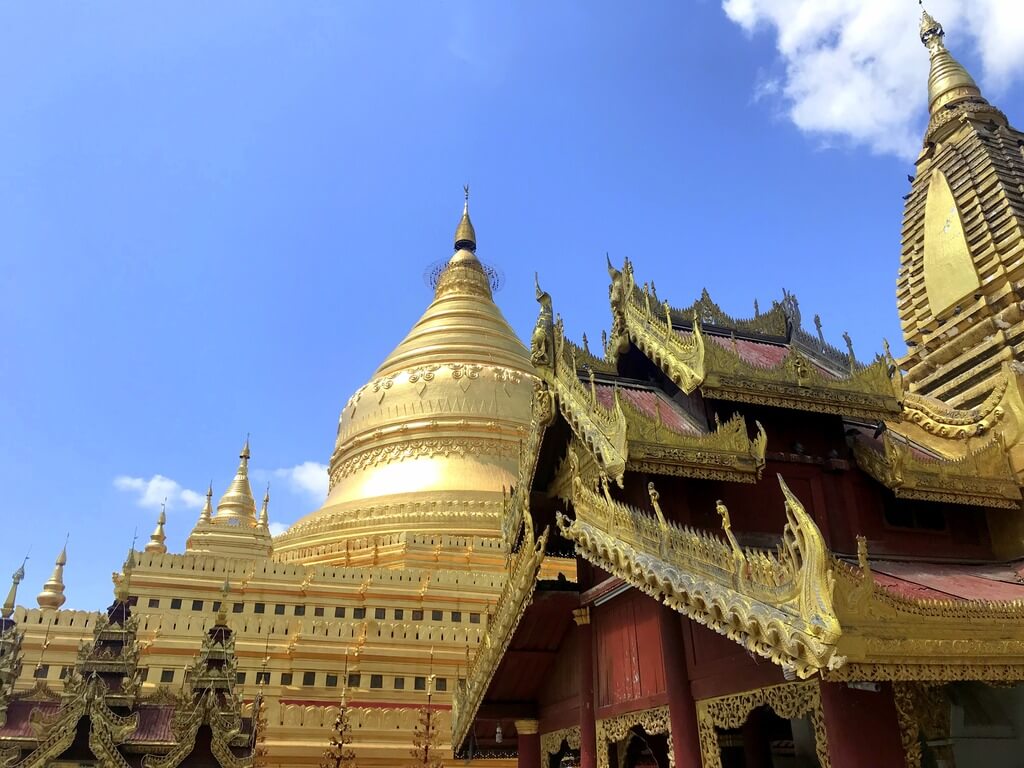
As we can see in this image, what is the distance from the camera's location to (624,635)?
28.8ft

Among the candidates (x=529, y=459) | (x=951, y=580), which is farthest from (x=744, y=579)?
(x=529, y=459)

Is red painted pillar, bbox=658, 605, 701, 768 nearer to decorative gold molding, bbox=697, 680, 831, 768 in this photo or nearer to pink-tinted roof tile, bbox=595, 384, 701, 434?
decorative gold molding, bbox=697, 680, 831, 768

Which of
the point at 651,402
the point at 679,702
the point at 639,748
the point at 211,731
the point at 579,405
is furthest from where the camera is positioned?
the point at 211,731

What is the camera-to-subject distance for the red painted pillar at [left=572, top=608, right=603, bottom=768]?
29.5 ft

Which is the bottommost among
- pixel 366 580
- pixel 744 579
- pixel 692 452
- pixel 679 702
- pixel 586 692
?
pixel 679 702

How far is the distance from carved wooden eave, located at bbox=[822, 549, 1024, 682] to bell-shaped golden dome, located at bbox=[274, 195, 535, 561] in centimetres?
1907

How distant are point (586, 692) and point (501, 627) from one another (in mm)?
1280

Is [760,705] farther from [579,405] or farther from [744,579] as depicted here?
[579,405]

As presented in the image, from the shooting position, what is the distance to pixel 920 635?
5.44 m

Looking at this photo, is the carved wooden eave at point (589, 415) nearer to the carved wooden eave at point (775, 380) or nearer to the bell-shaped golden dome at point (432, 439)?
the carved wooden eave at point (775, 380)

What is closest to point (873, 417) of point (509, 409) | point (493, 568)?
point (493, 568)

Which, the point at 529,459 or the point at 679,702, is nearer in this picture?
the point at 679,702

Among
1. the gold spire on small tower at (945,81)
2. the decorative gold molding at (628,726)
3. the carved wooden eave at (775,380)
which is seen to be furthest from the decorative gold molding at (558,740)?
the gold spire on small tower at (945,81)

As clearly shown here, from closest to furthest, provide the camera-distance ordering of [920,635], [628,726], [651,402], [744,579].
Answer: [920,635] < [744,579] < [628,726] < [651,402]
